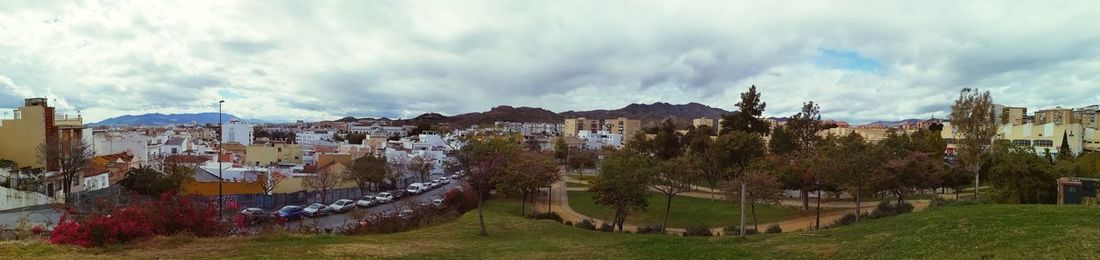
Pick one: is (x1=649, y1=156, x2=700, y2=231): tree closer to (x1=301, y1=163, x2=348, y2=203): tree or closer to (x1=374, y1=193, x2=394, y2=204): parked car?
(x1=374, y1=193, x2=394, y2=204): parked car

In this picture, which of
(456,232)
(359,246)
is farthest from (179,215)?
(456,232)

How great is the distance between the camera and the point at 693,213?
35.7m

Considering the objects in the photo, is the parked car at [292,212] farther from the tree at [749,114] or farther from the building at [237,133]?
the building at [237,133]

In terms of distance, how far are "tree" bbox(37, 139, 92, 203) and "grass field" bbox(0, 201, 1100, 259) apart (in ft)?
99.5

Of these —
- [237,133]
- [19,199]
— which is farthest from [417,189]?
[237,133]

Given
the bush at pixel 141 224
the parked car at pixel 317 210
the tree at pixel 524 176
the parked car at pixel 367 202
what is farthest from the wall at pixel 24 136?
A: the tree at pixel 524 176

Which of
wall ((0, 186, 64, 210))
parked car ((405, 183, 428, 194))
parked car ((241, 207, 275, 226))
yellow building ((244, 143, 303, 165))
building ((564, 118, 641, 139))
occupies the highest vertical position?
building ((564, 118, 641, 139))

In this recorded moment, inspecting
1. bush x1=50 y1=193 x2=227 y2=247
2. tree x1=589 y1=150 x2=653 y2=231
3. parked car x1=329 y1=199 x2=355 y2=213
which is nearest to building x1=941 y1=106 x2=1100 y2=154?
tree x1=589 y1=150 x2=653 y2=231

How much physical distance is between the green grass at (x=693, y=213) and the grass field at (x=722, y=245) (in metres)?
14.3

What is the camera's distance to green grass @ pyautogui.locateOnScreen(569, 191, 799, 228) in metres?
32.8

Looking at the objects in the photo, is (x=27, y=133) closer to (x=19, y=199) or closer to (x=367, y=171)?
(x=19, y=199)

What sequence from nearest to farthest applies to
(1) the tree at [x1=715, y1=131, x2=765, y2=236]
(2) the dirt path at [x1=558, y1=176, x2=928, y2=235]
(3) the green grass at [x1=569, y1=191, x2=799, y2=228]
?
(2) the dirt path at [x1=558, y1=176, x2=928, y2=235], (3) the green grass at [x1=569, y1=191, x2=799, y2=228], (1) the tree at [x1=715, y1=131, x2=765, y2=236]

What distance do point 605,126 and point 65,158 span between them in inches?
5492

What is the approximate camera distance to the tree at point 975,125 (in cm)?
3120
